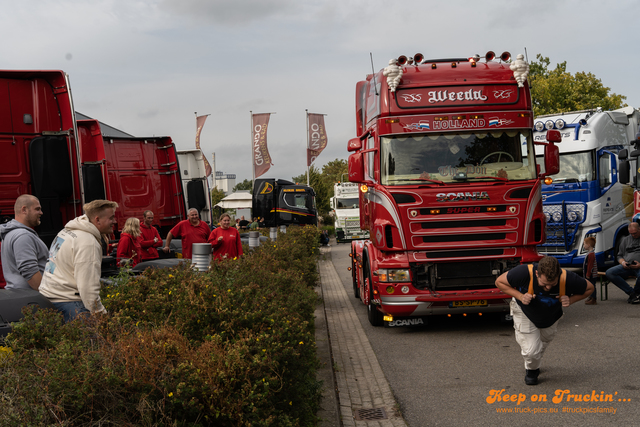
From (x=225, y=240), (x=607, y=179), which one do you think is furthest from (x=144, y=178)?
(x=607, y=179)

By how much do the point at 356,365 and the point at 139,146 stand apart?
9200mm

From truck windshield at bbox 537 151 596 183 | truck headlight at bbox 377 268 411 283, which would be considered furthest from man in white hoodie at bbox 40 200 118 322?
truck windshield at bbox 537 151 596 183

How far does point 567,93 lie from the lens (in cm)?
3522

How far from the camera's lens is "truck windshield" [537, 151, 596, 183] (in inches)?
546

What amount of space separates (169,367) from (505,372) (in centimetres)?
428

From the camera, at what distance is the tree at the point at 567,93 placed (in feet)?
114

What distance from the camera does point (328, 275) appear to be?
1916 cm

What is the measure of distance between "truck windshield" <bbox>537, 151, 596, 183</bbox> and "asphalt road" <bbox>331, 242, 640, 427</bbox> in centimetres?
460

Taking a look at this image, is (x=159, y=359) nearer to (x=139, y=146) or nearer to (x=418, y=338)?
(x=418, y=338)

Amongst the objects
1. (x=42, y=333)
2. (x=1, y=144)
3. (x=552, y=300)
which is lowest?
(x=552, y=300)

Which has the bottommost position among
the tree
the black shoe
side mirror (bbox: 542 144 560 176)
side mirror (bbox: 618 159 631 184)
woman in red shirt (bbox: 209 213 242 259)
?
the black shoe

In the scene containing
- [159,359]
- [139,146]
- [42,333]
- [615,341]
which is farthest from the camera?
[139,146]

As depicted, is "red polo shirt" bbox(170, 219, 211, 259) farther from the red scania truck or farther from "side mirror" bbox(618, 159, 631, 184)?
"side mirror" bbox(618, 159, 631, 184)

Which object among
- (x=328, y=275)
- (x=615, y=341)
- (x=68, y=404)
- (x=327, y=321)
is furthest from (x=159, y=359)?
(x=328, y=275)
